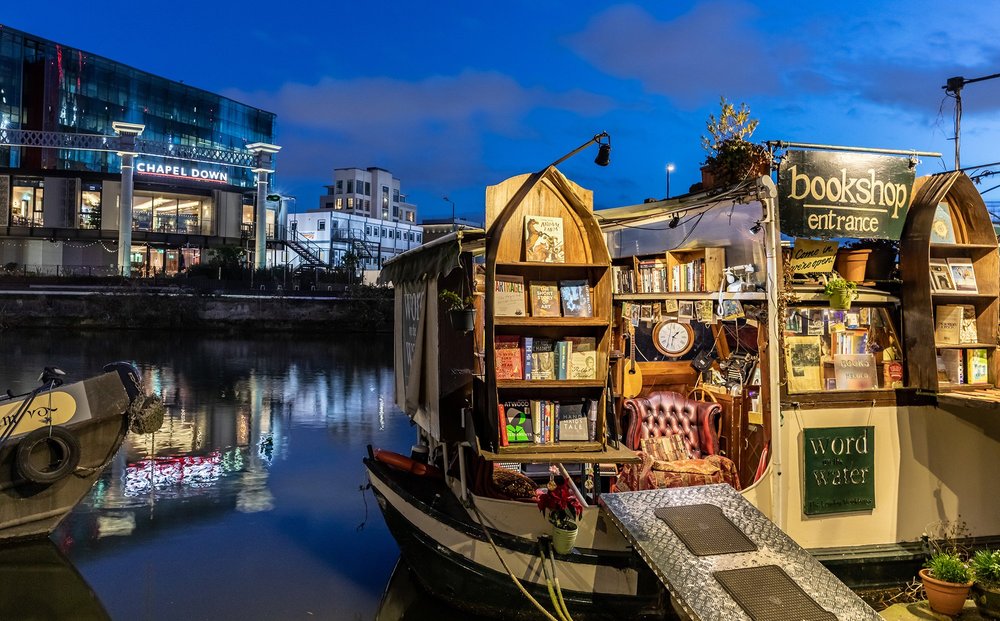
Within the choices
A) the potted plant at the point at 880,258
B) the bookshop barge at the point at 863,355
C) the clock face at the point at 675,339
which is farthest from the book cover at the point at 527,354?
the potted plant at the point at 880,258

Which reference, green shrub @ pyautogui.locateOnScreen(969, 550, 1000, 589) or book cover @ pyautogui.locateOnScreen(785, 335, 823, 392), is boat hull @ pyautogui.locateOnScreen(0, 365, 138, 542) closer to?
book cover @ pyautogui.locateOnScreen(785, 335, 823, 392)

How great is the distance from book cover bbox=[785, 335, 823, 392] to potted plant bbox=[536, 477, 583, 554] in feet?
8.50

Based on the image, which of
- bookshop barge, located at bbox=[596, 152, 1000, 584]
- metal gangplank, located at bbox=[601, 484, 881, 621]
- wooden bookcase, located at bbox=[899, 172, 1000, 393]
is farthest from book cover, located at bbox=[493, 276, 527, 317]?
wooden bookcase, located at bbox=[899, 172, 1000, 393]

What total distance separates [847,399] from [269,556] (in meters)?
6.94

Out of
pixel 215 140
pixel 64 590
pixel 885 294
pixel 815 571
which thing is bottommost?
pixel 64 590

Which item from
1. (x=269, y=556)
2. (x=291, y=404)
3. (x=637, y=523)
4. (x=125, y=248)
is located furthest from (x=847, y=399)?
(x=125, y=248)

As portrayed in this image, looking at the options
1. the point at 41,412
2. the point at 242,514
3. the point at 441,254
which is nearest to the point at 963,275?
the point at 441,254

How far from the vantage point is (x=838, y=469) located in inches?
263

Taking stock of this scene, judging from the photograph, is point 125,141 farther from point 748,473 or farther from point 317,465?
point 748,473

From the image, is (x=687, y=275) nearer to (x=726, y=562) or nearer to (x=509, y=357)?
(x=509, y=357)

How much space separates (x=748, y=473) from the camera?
293 inches

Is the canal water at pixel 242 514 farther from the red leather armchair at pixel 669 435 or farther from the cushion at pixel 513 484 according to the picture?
the red leather armchair at pixel 669 435

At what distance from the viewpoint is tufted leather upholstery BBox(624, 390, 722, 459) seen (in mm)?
7969

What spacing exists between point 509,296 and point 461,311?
1.58ft
